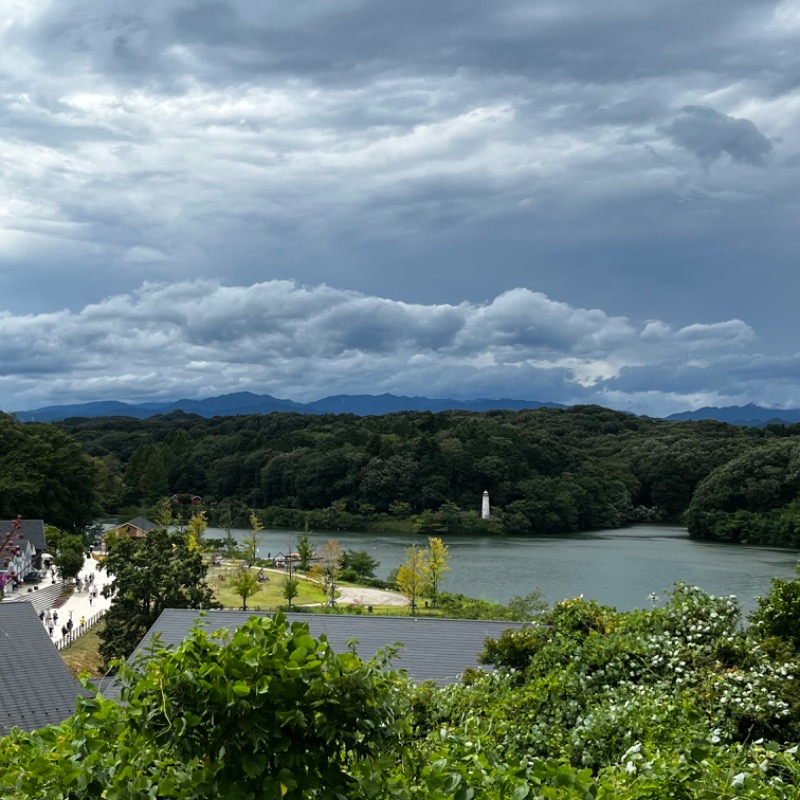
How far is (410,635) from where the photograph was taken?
13312mm

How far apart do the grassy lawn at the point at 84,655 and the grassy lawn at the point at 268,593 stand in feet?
22.4

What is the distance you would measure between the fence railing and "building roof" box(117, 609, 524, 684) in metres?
9.34

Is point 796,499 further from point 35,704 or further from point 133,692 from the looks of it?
point 133,692

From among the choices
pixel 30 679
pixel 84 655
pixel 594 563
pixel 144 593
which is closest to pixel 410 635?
pixel 30 679

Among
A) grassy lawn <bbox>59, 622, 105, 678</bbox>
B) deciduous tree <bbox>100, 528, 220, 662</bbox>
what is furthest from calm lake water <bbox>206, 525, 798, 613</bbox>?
grassy lawn <bbox>59, 622, 105, 678</bbox>

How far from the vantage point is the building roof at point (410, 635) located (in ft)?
40.3

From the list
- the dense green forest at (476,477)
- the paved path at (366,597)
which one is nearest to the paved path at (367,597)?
the paved path at (366,597)

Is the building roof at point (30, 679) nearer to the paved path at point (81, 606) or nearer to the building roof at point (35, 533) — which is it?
the paved path at point (81, 606)

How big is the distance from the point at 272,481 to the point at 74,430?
45482 millimetres

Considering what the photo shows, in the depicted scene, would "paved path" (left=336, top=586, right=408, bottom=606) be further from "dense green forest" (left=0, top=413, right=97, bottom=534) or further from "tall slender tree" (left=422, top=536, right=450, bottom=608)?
"dense green forest" (left=0, top=413, right=97, bottom=534)

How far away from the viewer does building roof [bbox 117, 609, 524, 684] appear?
12.3 meters

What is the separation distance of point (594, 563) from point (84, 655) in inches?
952

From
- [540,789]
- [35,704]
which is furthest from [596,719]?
[35,704]

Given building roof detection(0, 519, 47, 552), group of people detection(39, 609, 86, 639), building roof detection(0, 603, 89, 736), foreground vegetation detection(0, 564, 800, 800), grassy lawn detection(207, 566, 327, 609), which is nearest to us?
foreground vegetation detection(0, 564, 800, 800)
